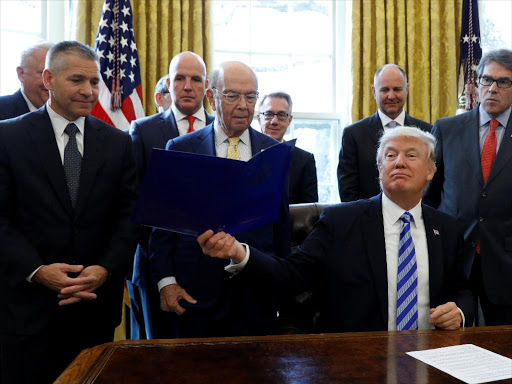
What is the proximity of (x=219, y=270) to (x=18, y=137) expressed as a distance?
3.19 ft

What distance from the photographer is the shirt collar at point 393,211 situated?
2.33m

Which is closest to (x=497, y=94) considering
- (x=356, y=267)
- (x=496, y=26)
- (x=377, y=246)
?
(x=377, y=246)

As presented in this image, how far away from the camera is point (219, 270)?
2338 millimetres

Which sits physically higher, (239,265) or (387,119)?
(387,119)

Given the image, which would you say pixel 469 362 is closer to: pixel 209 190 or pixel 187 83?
pixel 209 190

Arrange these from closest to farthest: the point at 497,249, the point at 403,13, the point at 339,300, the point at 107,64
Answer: the point at 339,300, the point at 497,249, the point at 107,64, the point at 403,13

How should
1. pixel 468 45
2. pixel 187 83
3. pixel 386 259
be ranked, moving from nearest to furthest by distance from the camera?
pixel 386 259 < pixel 187 83 < pixel 468 45

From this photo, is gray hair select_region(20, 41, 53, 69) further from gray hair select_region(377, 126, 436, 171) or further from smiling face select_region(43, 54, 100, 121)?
gray hair select_region(377, 126, 436, 171)

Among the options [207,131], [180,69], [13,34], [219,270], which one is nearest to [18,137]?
[207,131]

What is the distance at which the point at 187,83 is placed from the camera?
335 cm

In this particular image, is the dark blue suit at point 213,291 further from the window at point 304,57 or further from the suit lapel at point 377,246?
the window at point 304,57

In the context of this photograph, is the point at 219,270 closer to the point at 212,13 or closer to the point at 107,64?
the point at 107,64

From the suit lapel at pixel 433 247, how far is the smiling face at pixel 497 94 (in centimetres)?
90

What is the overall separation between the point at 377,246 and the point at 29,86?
217 centimetres
